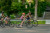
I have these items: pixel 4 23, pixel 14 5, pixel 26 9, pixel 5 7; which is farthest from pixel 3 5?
pixel 4 23

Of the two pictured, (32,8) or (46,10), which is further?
(46,10)

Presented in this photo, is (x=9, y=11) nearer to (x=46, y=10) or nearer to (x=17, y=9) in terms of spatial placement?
(x=17, y=9)

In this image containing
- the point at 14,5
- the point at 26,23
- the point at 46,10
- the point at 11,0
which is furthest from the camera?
the point at 46,10

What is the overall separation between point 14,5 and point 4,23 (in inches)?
393

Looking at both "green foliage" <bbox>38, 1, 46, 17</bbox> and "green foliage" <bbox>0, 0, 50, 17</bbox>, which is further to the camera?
"green foliage" <bbox>38, 1, 46, 17</bbox>

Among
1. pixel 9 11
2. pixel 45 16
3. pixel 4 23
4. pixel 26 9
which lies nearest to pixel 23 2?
pixel 26 9

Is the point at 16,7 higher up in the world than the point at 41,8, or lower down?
higher up

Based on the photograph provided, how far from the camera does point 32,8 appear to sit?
926 inches

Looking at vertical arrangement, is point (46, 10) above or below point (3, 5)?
below

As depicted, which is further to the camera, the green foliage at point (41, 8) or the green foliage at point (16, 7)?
the green foliage at point (41, 8)

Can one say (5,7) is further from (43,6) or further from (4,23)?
(4,23)

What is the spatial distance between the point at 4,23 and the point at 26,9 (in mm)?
11107

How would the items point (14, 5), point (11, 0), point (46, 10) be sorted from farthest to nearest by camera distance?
point (46, 10) → point (11, 0) → point (14, 5)

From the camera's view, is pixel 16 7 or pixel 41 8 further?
pixel 41 8
